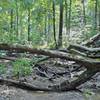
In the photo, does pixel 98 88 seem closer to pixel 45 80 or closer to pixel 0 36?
pixel 45 80

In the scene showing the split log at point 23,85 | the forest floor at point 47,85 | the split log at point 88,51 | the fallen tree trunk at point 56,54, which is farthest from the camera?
the split log at point 88,51

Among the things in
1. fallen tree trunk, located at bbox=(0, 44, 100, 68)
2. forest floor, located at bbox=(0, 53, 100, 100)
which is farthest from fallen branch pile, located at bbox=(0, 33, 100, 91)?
forest floor, located at bbox=(0, 53, 100, 100)

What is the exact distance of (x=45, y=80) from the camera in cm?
990

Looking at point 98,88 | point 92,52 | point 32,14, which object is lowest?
point 98,88

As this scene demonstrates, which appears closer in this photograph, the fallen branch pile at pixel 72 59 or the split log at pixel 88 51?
the fallen branch pile at pixel 72 59

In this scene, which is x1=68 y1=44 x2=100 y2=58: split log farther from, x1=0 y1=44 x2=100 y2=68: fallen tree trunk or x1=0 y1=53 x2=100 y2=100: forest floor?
x1=0 y1=44 x2=100 y2=68: fallen tree trunk

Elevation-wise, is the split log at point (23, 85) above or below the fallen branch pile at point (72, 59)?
below

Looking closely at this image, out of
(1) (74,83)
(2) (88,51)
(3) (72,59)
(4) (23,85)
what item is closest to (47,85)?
(4) (23,85)

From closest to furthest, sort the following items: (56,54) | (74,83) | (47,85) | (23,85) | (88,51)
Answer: (56,54)
(74,83)
(23,85)
(88,51)
(47,85)

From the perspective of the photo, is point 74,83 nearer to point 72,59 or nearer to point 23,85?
point 72,59

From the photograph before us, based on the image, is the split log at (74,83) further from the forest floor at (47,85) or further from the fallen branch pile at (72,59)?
the forest floor at (47,85)

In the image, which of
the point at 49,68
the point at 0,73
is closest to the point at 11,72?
the point at 0,73

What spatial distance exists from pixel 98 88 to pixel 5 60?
6225 mm

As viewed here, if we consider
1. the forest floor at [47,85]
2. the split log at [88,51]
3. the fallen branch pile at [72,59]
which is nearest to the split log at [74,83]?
the fallen branch pile at [72,59]
